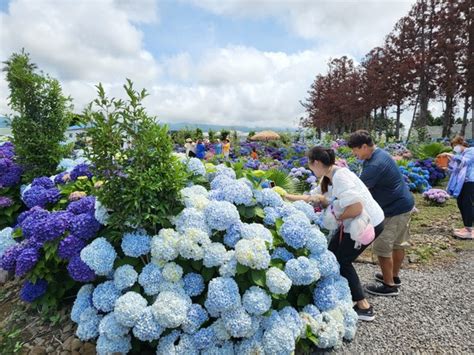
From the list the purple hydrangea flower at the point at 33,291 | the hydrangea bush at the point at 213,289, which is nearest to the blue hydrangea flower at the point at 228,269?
the hydrangea bush at the point at 213,289

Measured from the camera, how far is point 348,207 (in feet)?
9.05

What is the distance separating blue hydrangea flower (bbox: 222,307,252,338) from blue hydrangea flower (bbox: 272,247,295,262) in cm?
51

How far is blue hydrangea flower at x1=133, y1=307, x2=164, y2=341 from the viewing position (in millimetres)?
2158

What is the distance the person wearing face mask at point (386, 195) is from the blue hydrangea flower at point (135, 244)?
2059 mm

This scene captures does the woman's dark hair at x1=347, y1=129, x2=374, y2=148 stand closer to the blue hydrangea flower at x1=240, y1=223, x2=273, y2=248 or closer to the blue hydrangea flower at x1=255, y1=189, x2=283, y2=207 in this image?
the blue hydrangea flower at x1=255, y1=189, x2=283, y2=207

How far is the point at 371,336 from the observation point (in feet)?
9.02

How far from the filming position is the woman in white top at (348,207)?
2.75 metres

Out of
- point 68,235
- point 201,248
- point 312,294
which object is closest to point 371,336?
point 312,294

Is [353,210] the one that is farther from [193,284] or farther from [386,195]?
[193,284]

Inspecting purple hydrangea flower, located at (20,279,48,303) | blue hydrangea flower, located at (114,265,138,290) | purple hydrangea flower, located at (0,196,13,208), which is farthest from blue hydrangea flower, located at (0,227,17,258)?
blue hydrangea flower, located at (114,265,138,290)

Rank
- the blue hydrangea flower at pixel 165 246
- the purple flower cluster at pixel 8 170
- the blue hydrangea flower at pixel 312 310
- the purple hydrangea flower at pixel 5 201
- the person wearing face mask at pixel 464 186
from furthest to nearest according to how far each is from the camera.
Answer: the person wearing face mask at pixel 464 186 < the purple flower cluster at pixel 8 170 < the purple hydrangea flower at pixel 5 201 < the blue hydrangea flower at pixel 312 310 < the blue hydrangea flower at pixel 165 246

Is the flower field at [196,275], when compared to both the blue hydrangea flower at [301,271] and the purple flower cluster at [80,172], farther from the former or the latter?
the purple flower cluster at [80,172]

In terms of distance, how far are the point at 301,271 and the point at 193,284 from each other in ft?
2.50

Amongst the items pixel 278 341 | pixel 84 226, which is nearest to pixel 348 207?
pixel 278 341
